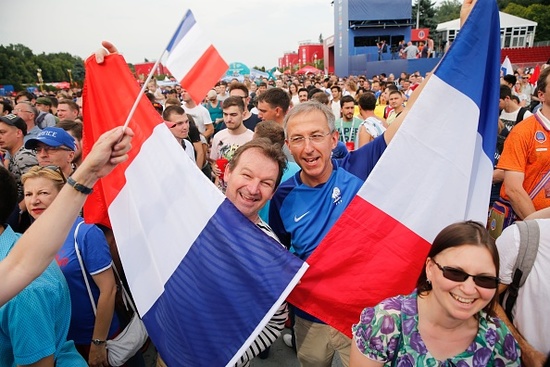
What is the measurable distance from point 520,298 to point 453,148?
0.74 m

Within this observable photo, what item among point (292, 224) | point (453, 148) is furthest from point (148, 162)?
point (453, 148)

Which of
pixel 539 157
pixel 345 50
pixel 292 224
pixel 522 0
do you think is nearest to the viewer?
pixel 292 224

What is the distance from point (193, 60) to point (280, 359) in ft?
8.40

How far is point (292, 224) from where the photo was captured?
223cm

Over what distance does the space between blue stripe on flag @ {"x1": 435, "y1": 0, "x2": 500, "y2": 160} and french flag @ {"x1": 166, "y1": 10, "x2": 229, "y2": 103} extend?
4.11ft

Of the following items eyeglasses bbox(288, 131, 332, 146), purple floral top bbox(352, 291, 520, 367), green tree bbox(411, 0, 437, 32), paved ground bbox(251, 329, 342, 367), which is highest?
green tree bbox(411, 0, 437, 32)

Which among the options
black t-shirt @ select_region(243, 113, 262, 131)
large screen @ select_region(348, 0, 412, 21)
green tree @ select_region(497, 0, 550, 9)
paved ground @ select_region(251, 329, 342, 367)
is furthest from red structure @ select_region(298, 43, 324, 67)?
paved ground @ select_region(251, 329, 342, 367)

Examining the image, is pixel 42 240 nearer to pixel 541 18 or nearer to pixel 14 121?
pixel 14 121

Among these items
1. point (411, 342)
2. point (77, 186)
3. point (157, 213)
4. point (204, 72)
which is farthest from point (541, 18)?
point (77, 186)

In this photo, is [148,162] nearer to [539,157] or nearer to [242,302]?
[242,302]

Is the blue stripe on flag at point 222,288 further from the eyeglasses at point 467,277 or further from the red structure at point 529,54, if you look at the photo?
the red structure at point 529,54

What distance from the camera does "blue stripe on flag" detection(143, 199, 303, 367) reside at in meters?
1.64

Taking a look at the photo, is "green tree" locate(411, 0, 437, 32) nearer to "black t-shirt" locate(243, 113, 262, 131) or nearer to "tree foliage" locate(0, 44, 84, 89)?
"tree foliage" locate(0, 44, 84, 89)

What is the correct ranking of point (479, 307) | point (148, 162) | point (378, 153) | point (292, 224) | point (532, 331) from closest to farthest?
1. point (479, 307)
2. point (532, 331)
3. point (148, 162)
4. point (292, 224)
5. point (378, 153)
